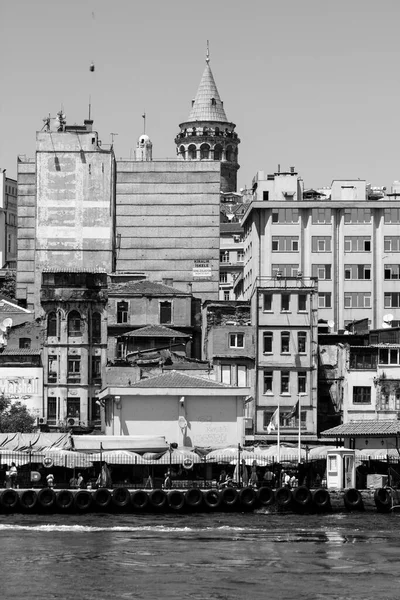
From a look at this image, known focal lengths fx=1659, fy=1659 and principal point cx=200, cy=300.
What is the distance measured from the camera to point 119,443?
97.2 m

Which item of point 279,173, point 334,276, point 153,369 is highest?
point 279,173

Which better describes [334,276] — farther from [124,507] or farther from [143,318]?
[124,507]

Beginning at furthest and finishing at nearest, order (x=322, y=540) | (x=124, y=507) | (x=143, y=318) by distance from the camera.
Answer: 1. (x=143, y=318)
2. (x=124, y=507)
3. (x=322, y=540)

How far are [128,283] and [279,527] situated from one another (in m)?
51.4

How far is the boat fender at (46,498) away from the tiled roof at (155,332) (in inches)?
1433

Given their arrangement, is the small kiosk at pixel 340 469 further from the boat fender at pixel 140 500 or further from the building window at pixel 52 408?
the building window at pixel 52 408

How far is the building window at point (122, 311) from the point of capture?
129 meters

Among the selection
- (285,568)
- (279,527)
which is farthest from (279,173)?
(285,568)

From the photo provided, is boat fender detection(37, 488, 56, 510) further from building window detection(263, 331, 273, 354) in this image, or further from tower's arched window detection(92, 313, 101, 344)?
tower's arched window detection(92, 313, 101, 344)

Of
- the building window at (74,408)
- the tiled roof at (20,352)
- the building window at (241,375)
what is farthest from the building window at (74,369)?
the building window at (241,375)

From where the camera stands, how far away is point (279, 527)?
274 ft

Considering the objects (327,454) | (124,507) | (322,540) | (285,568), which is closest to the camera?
(285,568)

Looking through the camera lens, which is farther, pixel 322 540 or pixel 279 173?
pixel 279 173

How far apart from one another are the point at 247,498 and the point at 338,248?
59.6 m
